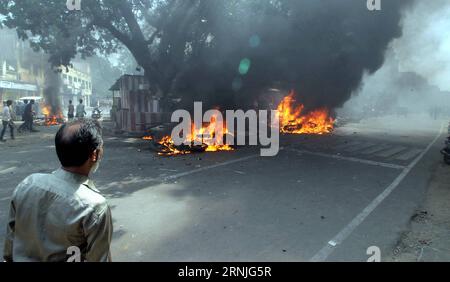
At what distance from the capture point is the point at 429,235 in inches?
179

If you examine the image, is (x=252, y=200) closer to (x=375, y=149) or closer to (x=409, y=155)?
(x=409, y=155)

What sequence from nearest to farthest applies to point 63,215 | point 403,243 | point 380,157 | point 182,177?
point 63,215 → point 403,243 → point 182,177 → point 380,157

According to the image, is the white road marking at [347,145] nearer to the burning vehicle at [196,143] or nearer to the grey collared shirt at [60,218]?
the burning vehicle at [196,143]

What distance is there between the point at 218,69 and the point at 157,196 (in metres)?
9.45

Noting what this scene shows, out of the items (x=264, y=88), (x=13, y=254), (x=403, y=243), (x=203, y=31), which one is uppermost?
(x=203, y=31)

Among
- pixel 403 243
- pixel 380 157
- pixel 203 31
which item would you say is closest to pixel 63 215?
pixel 403 243

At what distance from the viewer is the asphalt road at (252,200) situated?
13.5 ft

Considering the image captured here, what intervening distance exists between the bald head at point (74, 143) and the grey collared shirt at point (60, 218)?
8 cm

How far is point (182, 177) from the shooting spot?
7.82 meters

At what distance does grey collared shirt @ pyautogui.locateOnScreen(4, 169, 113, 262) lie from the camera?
161 cm

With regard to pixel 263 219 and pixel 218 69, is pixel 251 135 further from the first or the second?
pixel 263 219

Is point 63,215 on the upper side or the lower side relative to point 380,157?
upper

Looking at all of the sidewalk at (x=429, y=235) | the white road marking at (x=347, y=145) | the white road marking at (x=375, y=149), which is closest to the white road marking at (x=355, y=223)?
the sidewalk at (x=429, y=235)

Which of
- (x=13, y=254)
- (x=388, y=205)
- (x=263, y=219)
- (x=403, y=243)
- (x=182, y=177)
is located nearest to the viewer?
(x=13, y=254)
